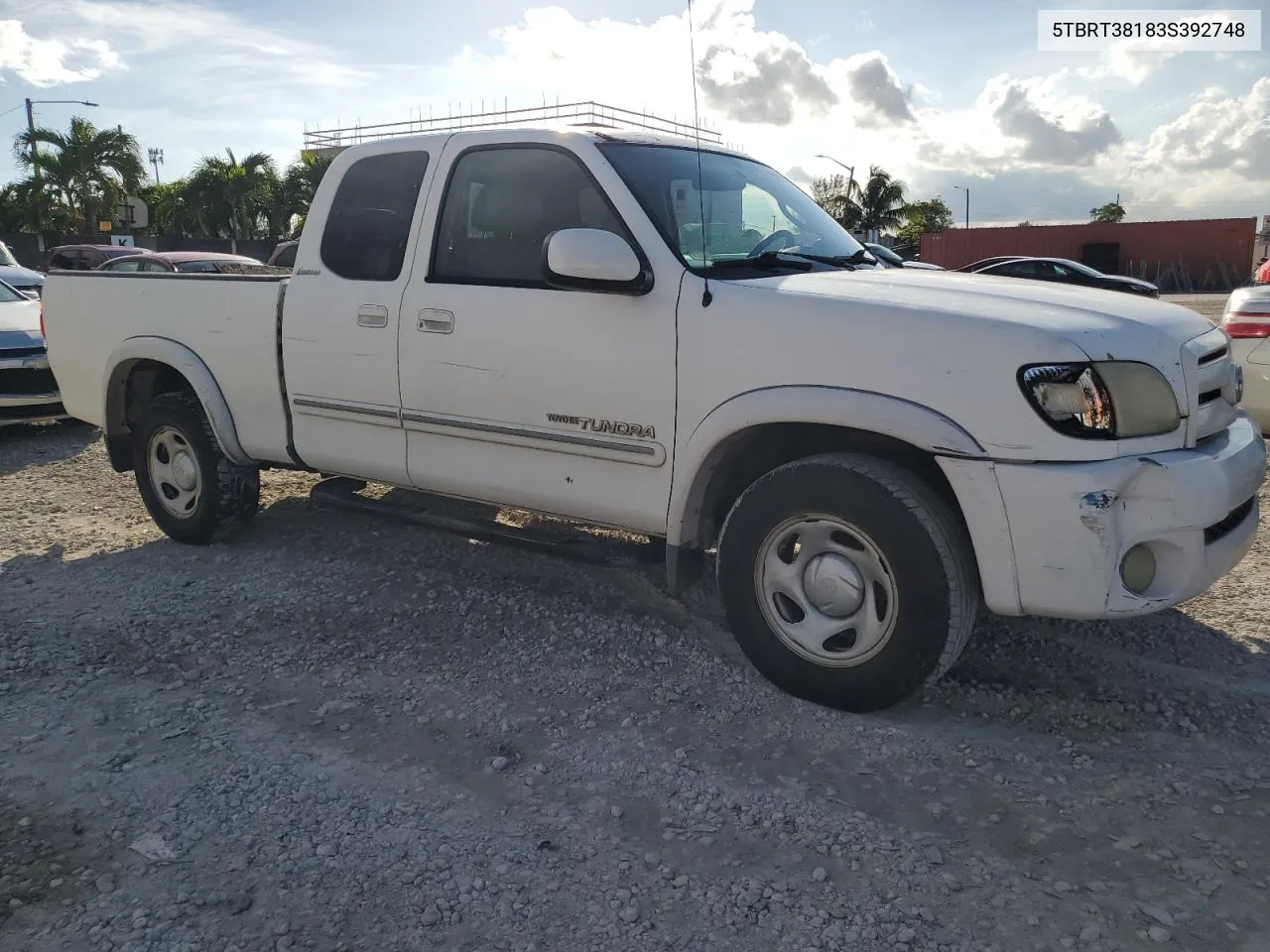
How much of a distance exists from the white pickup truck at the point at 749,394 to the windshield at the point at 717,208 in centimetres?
2

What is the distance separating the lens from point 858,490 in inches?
128

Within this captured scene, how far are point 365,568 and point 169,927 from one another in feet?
8.97

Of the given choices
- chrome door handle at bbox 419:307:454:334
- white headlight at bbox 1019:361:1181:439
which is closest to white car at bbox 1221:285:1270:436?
white headlight at bbox 1019:361:1181:439

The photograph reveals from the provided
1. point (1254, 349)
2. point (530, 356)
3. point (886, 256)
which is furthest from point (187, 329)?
point (1254, 349)

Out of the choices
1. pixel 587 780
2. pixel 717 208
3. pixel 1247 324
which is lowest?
pixel 587 780

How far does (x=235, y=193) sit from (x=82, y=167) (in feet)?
19.2

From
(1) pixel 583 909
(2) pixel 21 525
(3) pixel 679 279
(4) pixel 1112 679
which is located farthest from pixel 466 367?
(2) pixel 21 525

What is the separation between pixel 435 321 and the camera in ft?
13.8

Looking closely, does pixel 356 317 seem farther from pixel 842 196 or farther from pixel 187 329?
pixel 842 196

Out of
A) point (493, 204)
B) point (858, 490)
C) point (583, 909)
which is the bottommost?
point (583, 909)

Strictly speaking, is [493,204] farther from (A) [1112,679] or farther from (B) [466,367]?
(A) [1112,679]

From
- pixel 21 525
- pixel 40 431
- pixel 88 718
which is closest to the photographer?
pixel 88 718

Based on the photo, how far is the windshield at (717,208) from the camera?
150 inches

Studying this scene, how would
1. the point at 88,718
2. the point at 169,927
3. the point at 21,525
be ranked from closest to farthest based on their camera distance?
1. the point at 169,927
2. the point at 88,718
3. the point at 21,525
